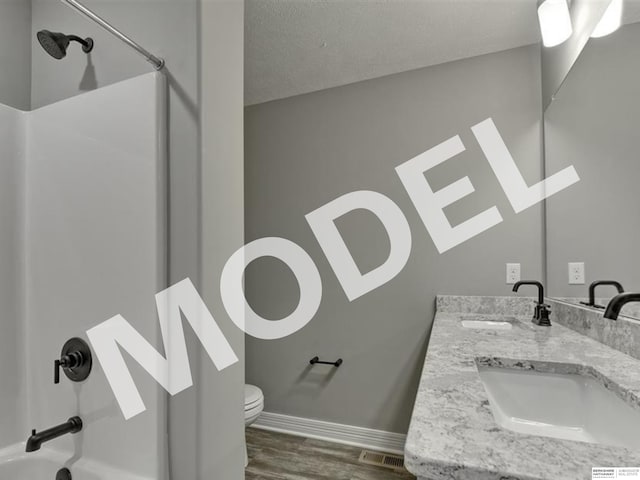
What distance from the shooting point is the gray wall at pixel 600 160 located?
45.4 inches

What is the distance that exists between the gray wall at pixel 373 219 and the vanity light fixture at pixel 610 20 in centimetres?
83

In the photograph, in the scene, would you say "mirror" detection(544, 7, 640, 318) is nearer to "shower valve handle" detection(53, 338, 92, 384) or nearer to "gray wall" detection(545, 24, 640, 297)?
"gray wall" detection(545, 24, 640, 297)

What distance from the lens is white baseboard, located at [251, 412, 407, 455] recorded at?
2295 millimetres

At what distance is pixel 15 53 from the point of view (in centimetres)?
143

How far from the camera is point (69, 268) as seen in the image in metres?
1.27

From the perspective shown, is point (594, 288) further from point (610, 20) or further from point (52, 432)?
point (52, 432)

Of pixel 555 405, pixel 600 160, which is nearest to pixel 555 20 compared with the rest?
pixel 600 160

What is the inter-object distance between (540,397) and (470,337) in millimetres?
381

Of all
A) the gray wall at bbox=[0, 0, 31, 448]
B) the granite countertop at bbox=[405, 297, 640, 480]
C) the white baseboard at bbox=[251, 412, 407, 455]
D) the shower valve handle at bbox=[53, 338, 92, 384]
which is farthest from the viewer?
the white baseboard at bbox=[251, 412, 407, 455]

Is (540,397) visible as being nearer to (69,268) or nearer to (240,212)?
(240,212)

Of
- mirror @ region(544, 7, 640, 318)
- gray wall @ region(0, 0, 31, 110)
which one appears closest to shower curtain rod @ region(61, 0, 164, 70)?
gray wall @ region(0, 0, 31, 110)

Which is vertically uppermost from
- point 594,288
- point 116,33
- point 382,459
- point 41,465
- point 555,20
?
point 555,20

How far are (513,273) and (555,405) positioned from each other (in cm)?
123

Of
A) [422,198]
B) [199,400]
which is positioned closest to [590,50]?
[422,198]
